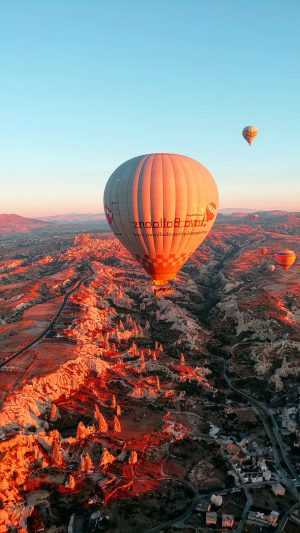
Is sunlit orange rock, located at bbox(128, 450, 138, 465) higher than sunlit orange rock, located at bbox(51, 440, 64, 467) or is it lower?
lower

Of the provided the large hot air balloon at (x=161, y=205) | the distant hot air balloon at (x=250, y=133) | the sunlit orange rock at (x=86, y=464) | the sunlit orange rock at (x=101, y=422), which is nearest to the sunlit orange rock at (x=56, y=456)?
the sunlit orange rock at (x=86, y=464)

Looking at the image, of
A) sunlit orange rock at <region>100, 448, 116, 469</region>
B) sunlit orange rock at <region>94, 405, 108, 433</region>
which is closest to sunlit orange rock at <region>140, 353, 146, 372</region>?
sunlit orange rock at <region>94, 405, 108, 433</region>

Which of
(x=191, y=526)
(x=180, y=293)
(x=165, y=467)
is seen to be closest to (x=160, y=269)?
(x=165, y=467)

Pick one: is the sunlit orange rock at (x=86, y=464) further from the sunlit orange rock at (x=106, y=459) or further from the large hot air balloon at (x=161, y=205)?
the large hot air balloon at (x=161, y=205)

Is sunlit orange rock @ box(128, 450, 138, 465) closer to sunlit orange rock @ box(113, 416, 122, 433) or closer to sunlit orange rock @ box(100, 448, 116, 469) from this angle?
sunlit orange rock @ box(100, 448, 116, 469)

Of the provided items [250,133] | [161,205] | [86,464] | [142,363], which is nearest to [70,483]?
[86,464]

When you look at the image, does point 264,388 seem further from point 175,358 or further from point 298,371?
point 175,358
